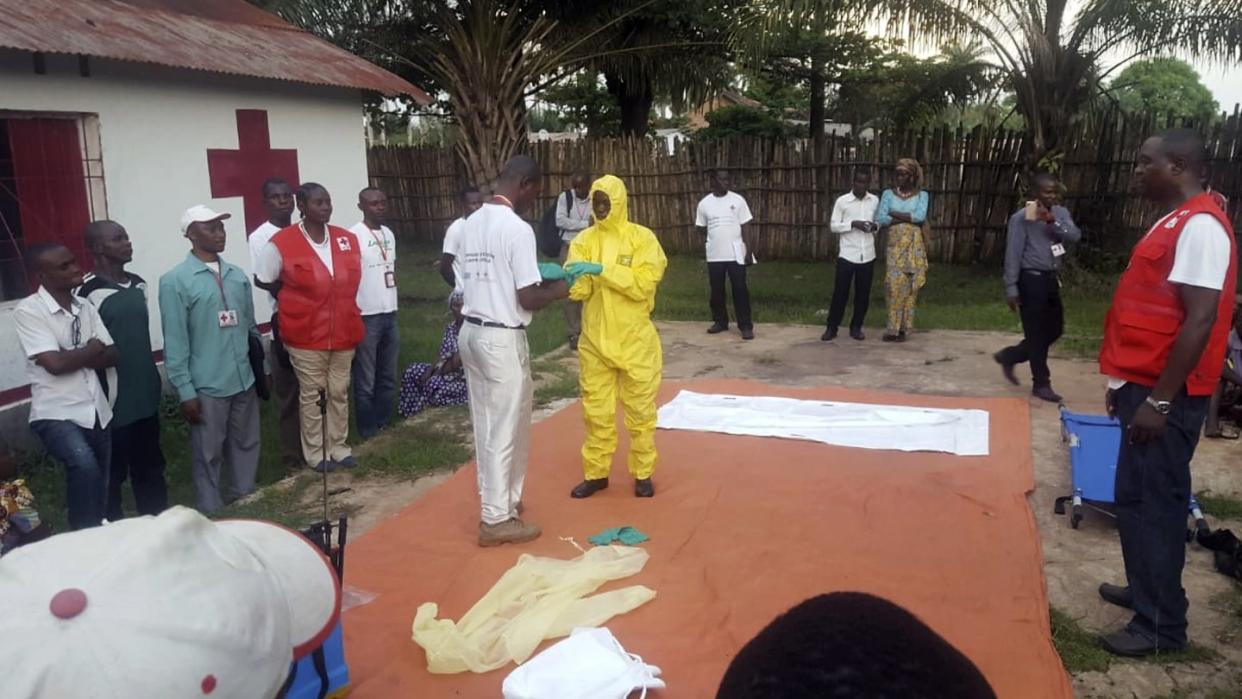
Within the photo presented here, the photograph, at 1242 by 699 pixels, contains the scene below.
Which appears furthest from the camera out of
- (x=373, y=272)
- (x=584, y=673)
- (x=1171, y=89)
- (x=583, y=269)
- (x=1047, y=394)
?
(x=1171, y=89)

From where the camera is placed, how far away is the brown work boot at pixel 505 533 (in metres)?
4.40

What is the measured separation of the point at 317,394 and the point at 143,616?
15.1 feet

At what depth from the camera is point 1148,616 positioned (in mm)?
3373

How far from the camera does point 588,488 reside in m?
5.09

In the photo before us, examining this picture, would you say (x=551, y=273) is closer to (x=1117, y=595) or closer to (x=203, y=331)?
(x=203, y=331)

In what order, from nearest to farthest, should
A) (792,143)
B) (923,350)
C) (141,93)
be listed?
(141,93)
(923,350)
(792,143)

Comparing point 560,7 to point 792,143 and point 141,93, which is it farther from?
point 141,93

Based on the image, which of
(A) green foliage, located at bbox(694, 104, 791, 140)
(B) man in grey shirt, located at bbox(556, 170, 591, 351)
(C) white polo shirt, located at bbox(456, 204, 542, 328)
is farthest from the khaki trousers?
(A) green foliage, located at bbox(694, 104, 791, 140)

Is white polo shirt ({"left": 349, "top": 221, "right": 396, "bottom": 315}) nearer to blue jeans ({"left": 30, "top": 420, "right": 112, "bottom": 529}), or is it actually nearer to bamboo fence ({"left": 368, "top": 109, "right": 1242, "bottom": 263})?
blue jeans ({"left": 30, "top": 420, "right": 112, "bottom": 529})

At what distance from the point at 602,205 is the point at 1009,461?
2877 millimetres

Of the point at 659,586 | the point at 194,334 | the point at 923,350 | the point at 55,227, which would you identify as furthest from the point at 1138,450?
the point at 55,227

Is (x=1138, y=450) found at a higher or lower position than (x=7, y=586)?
lower

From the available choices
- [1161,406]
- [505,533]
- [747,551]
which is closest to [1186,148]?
[1161,406]

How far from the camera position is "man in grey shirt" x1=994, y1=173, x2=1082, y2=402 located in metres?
6.54
